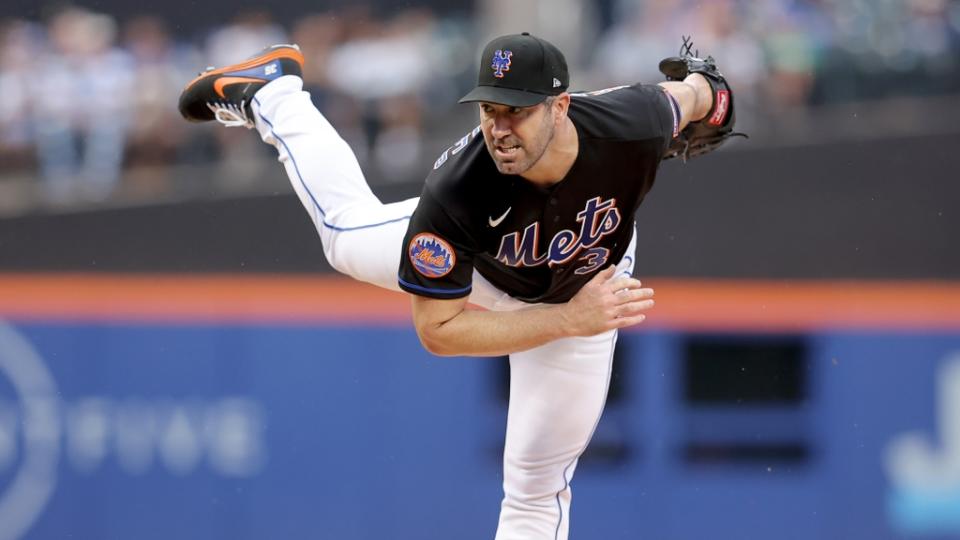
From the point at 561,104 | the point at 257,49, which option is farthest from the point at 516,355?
the point at 257,49

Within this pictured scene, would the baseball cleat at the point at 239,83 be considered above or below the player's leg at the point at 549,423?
above

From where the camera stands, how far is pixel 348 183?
5441 millimetres

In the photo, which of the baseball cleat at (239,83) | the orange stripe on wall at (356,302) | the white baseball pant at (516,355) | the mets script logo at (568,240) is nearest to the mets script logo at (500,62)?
the mets script logo at (568,240)

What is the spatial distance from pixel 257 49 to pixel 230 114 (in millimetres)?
4245

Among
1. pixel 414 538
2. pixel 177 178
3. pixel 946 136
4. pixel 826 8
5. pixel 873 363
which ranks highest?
pixel 826 8

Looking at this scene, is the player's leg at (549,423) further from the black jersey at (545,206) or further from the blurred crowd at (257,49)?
the blurred crowd at (257,49)

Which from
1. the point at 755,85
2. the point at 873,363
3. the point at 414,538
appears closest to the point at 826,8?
the point at 755,85

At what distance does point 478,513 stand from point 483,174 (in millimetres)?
5094

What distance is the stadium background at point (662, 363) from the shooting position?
9195mm

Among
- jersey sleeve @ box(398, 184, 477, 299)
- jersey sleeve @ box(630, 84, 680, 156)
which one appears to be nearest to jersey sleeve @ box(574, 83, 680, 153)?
jersey sleeve @ box(630, 84, 680, 156)

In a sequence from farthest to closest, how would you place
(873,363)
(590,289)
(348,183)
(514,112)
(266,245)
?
(266,245) → (873,363) → (348,183) → (590,289) → (514,112)

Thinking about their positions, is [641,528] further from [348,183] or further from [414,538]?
[348,183]

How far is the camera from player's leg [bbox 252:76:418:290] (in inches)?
207

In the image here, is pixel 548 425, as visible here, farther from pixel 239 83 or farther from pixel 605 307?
pixel 239 83
